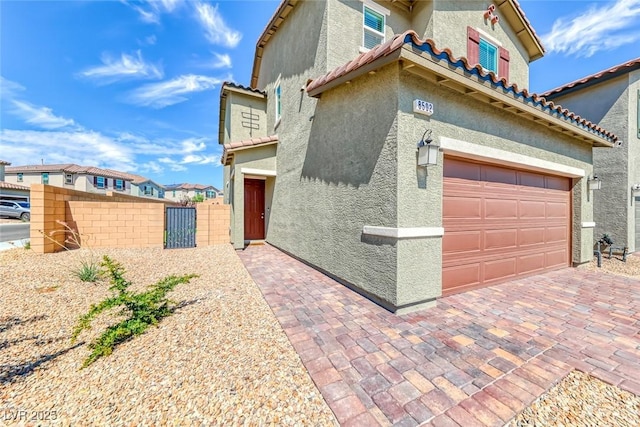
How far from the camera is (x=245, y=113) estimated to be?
11.7 metres

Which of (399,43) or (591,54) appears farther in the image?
(591,54)

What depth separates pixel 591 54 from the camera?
9914 millimetres

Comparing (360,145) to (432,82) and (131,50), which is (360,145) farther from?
(131,50)

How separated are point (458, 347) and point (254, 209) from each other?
10.0 meters

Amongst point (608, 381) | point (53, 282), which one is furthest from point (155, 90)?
point (608, 381)

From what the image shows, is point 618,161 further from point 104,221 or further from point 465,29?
point 104,221

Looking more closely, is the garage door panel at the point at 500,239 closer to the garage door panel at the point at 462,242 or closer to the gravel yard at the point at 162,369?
the garage door panel at the point at 462,242

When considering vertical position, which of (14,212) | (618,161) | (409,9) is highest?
(409,9)

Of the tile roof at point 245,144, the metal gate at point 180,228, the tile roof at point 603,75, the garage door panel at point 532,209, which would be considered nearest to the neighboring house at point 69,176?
the metal gate at point 180,228

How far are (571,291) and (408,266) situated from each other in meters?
4.21

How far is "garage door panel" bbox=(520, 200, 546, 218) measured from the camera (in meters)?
6.07

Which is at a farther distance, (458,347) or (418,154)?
(418,154)

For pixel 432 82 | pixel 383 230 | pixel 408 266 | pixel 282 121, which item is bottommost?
pixel 408 266

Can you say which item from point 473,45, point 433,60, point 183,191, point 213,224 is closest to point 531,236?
point 433,60
